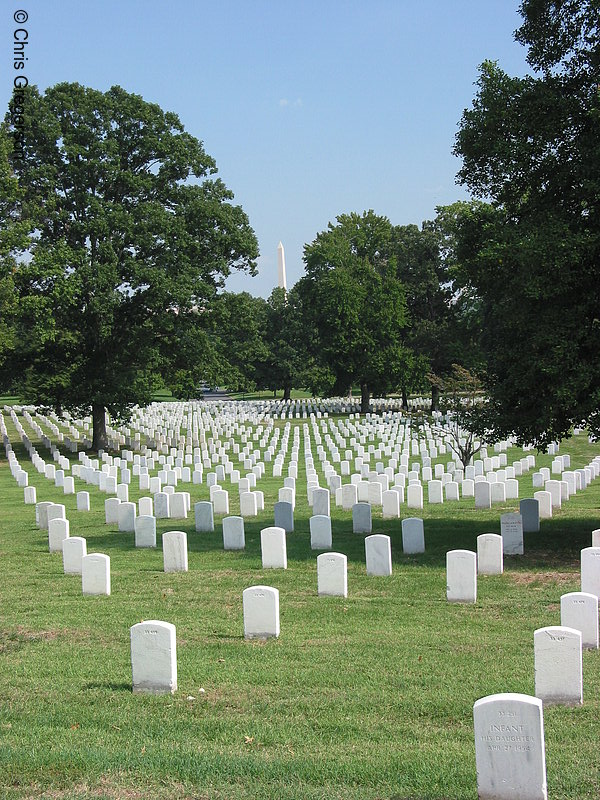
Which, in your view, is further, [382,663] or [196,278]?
[196,278]

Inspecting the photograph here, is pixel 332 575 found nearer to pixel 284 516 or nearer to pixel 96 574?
pixel 96 574

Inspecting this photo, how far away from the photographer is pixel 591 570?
10.8 m

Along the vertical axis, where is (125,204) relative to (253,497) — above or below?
above

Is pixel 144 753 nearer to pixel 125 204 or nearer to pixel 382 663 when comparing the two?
pixel 382 663

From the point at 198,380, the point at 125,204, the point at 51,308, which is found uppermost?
the point at 125,204

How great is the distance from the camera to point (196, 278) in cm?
3928

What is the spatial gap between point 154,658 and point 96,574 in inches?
179

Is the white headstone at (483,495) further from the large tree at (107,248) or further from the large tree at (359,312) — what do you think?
the large tree at (359,312)

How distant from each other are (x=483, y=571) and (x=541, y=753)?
7609 millimetres

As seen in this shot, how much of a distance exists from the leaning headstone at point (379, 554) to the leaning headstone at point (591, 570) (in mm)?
2983

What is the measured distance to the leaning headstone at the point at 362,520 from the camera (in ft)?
56.9

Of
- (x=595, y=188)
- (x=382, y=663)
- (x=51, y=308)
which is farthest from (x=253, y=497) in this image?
(x=51, y=308)

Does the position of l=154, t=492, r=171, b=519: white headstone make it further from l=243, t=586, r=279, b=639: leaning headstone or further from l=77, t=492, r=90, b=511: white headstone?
l=243, t=586, r=279, b=639: leaning headstone

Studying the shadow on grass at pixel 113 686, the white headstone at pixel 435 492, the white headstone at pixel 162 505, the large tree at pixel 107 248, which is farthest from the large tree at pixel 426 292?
the shadow on grass at pixel 113 686
